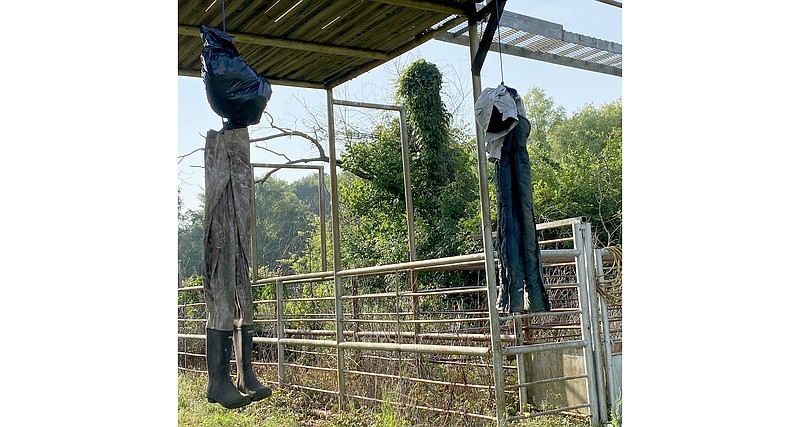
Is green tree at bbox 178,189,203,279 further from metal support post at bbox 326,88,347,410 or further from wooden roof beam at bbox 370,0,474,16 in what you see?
wooden roof beam at bbox 370,0,474,16

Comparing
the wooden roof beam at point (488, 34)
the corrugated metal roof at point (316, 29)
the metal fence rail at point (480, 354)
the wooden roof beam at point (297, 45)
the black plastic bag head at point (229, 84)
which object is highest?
the corrugated metal roof at point (316, 29)

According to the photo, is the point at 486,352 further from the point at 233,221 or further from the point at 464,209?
the point at 464,209

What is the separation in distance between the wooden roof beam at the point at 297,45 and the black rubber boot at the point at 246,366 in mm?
2068

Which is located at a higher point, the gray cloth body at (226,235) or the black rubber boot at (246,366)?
the gray cloth body at (226,235)

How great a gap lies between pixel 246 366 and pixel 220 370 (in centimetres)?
10

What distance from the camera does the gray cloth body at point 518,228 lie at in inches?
139

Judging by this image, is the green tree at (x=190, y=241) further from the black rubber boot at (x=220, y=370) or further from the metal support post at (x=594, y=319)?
the black rubber boot at (x=220, y=370)

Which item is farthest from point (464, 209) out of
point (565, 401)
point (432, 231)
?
point (565, 401)

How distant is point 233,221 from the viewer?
2.74 m

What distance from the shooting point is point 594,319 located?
453 cm

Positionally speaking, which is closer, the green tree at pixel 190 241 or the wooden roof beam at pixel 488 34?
the wooden roof beam at pixel 488 34

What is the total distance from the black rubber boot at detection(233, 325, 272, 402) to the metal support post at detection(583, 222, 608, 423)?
243 cm

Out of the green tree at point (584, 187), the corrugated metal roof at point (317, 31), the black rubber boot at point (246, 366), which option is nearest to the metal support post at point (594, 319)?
the corrugated metal roof at point (317, 31)
